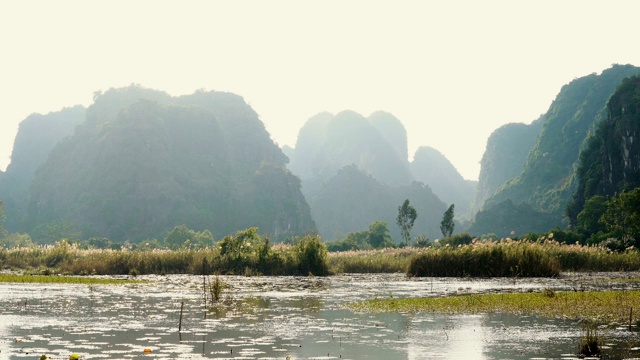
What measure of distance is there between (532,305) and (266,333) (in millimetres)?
8584

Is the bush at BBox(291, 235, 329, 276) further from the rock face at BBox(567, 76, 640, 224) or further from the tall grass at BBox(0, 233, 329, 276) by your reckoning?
the rock face at BBox(567, 76, 640, 224)

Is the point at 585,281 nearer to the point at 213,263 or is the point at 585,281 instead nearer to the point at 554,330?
the point at 554,330

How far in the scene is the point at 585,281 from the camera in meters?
29.8

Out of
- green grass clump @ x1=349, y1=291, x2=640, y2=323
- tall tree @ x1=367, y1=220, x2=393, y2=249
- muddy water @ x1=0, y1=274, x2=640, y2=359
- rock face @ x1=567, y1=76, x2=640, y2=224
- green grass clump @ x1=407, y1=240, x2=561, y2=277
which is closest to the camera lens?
muddy water @ x1=0, y1=274, x2=640, y2=359

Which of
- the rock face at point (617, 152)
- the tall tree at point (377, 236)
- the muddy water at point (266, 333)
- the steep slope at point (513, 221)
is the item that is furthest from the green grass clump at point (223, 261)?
the steep slope at point (513, 221)

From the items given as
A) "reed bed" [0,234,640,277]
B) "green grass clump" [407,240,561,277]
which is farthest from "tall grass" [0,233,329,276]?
"green grass clump" [407,240,561,277]

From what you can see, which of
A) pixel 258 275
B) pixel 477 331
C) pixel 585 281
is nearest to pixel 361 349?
pixel 477 331

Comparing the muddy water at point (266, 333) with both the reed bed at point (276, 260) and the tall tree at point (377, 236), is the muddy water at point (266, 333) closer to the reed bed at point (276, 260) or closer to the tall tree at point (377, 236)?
the reed bed at point (276, 260)

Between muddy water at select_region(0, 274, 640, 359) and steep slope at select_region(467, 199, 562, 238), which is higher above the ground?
steep slope at select_region(467, 199, 562, 238)

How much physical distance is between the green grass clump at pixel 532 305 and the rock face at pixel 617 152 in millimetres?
105074

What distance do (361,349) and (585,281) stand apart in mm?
21446

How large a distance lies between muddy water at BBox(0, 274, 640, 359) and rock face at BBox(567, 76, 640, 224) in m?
111

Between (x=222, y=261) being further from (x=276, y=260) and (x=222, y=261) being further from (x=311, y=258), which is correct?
(x=311, y=258)

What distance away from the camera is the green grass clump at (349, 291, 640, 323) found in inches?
660
